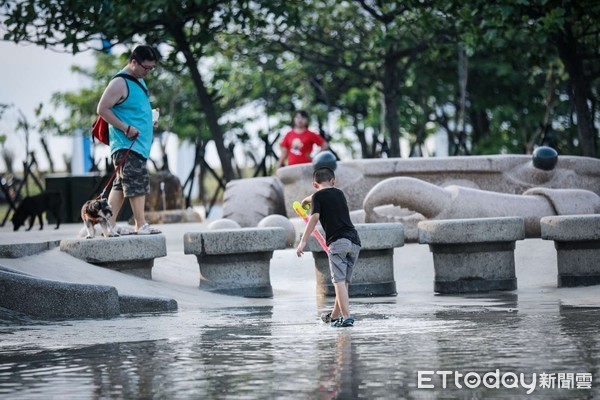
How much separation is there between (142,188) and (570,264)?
4556 millimetres

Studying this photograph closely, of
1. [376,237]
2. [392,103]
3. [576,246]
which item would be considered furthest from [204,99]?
[576,246]

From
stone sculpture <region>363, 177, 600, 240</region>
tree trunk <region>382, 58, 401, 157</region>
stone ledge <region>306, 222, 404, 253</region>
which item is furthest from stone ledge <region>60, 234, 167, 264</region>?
tree trunk <region>382, 58, 401, 157</region>

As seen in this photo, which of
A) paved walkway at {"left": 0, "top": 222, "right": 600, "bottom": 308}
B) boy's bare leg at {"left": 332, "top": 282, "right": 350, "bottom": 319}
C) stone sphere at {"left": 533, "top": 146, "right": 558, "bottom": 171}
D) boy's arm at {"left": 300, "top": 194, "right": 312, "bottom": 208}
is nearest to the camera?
boy's bare leg at {"left": 332, "top": 282, "right": 350, "bottom": 319}

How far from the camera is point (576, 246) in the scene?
14781mm

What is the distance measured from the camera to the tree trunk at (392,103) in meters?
26.8

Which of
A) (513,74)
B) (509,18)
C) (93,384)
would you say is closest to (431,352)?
(93,384)

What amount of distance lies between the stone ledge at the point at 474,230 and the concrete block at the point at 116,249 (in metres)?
2.89

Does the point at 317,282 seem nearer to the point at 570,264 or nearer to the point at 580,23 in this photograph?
the point at 570,264

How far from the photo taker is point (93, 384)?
313 inches

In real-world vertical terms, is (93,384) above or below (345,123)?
below

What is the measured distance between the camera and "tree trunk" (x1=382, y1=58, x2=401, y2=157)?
1056 inches

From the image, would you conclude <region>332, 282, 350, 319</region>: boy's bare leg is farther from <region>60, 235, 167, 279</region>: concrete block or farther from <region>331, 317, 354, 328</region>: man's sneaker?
<region>60, 235, 167, 279</region>: concrete block

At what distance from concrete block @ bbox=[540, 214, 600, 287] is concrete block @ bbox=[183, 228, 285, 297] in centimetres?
288

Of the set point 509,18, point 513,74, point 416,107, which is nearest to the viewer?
point 509,18
